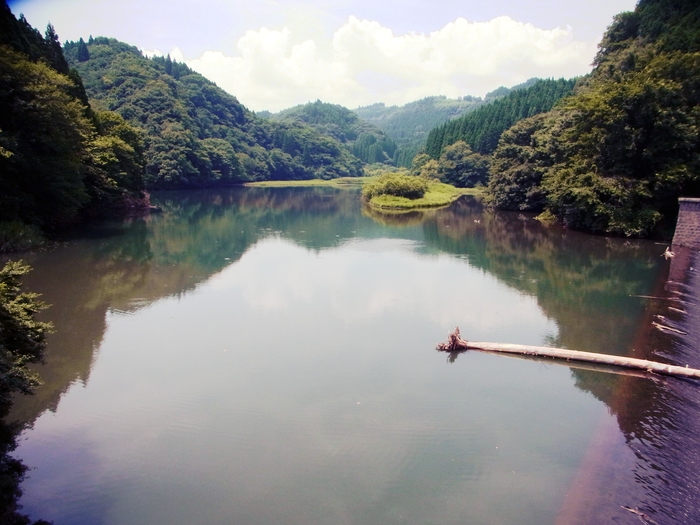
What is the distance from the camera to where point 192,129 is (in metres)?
80.6

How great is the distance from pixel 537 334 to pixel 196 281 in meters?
13.4

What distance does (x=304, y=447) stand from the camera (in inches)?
346

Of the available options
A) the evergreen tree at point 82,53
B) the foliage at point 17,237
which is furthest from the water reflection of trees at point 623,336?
the evergreen tree at point 82,53

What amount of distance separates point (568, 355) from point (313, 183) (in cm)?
9083

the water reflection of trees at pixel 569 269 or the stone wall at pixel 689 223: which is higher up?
the stone wall at pixel 689 223

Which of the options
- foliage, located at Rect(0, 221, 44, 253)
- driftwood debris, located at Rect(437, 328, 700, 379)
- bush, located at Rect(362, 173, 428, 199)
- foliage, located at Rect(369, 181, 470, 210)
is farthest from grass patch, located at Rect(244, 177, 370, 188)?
driftwood debris, located at Rect(437, 328, 700, 379)

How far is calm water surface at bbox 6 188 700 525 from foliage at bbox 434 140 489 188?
53.8 metres

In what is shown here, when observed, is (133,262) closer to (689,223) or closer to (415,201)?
(689,223)

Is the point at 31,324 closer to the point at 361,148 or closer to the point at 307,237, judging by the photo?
the point at 307,237

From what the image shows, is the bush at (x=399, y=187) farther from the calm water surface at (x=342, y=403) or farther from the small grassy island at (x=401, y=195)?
the calm water surface at (x=342, y=403)

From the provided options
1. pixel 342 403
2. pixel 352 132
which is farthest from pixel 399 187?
pixel 352 132

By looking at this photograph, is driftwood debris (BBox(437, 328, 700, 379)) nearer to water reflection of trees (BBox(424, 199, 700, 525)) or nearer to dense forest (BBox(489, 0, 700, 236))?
water reflection of trees (BBox(424, 199, 700, 525))

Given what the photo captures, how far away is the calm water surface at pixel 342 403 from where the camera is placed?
7480 millimetres

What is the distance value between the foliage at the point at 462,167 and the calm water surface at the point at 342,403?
5379cm
